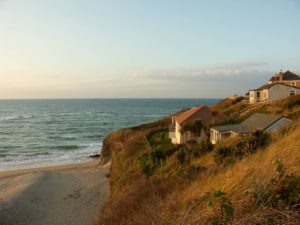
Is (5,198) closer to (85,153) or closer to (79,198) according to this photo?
(79,198)

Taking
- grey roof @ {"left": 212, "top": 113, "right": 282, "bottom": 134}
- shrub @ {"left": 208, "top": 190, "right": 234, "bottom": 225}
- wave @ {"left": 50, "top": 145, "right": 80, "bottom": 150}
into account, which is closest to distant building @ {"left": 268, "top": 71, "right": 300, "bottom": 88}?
grey roof @ {"left": 212, "top": 113, "right": 282, "bottom": 134}

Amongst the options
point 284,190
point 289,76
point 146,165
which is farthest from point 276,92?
point 284,190

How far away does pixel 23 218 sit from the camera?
21.9 metres

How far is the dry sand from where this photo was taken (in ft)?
72.2

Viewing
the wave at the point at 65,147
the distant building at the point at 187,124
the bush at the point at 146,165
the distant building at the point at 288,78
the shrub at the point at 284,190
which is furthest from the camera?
the distant building at the point at 288,78

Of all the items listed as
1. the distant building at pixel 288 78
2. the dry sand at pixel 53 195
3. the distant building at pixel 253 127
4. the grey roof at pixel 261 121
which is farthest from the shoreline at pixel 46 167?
the distant building at pixel 288 78

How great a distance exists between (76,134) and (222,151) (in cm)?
5677

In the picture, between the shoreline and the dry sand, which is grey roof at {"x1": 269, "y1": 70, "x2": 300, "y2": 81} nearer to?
the shoreline

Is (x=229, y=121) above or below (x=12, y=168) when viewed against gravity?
above

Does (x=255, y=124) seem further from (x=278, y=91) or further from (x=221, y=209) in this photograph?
(x=278, y=91)

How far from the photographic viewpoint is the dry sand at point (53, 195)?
22016 millimetres

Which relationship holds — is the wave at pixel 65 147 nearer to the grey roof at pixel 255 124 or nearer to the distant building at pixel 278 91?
the distant building at pixel 278 91

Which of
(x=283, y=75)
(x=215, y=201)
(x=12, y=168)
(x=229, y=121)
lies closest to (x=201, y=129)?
(x=229, y=121)

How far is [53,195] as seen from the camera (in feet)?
89.9
